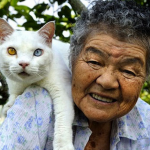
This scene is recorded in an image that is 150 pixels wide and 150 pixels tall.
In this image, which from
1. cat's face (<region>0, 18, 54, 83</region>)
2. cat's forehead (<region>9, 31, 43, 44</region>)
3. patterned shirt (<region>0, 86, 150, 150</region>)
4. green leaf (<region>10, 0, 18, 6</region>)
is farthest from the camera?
green leaf (<region>10, 0, 18, 6</region>)

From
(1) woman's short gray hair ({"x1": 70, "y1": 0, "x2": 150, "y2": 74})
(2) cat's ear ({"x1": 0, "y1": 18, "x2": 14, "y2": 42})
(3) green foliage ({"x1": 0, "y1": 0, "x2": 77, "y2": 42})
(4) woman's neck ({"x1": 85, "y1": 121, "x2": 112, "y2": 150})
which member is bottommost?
(4) woman's neck ({"x1": 85, "y1": 121, "x2": 112, "y2": 150})

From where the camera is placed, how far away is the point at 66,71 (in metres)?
2.08

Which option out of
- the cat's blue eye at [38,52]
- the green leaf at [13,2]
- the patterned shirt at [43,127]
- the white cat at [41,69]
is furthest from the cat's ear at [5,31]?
the green leaf at [13,2]

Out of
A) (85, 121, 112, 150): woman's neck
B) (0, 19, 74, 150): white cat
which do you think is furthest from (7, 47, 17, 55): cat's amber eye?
(85, 121, 112, 150): woman's neck

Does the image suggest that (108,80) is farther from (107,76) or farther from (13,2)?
(13,2)

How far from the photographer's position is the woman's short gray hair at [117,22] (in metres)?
1.74

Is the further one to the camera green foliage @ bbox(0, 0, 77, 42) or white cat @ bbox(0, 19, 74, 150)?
green foliage @ bbox(0, 0, 77, 42)

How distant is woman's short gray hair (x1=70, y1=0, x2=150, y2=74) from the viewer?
174 cm

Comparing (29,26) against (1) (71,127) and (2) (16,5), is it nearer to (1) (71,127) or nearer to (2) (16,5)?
(2) (16,5)

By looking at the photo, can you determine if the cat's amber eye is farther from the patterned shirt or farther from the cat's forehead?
the patterned shirt

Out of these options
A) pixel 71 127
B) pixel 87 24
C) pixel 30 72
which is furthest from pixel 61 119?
pixel 87 24

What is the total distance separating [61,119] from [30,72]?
15.0 inches

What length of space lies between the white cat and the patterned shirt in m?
0.07

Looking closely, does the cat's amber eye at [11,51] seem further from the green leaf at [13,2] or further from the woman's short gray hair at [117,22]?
the green leaf at [13,2]
